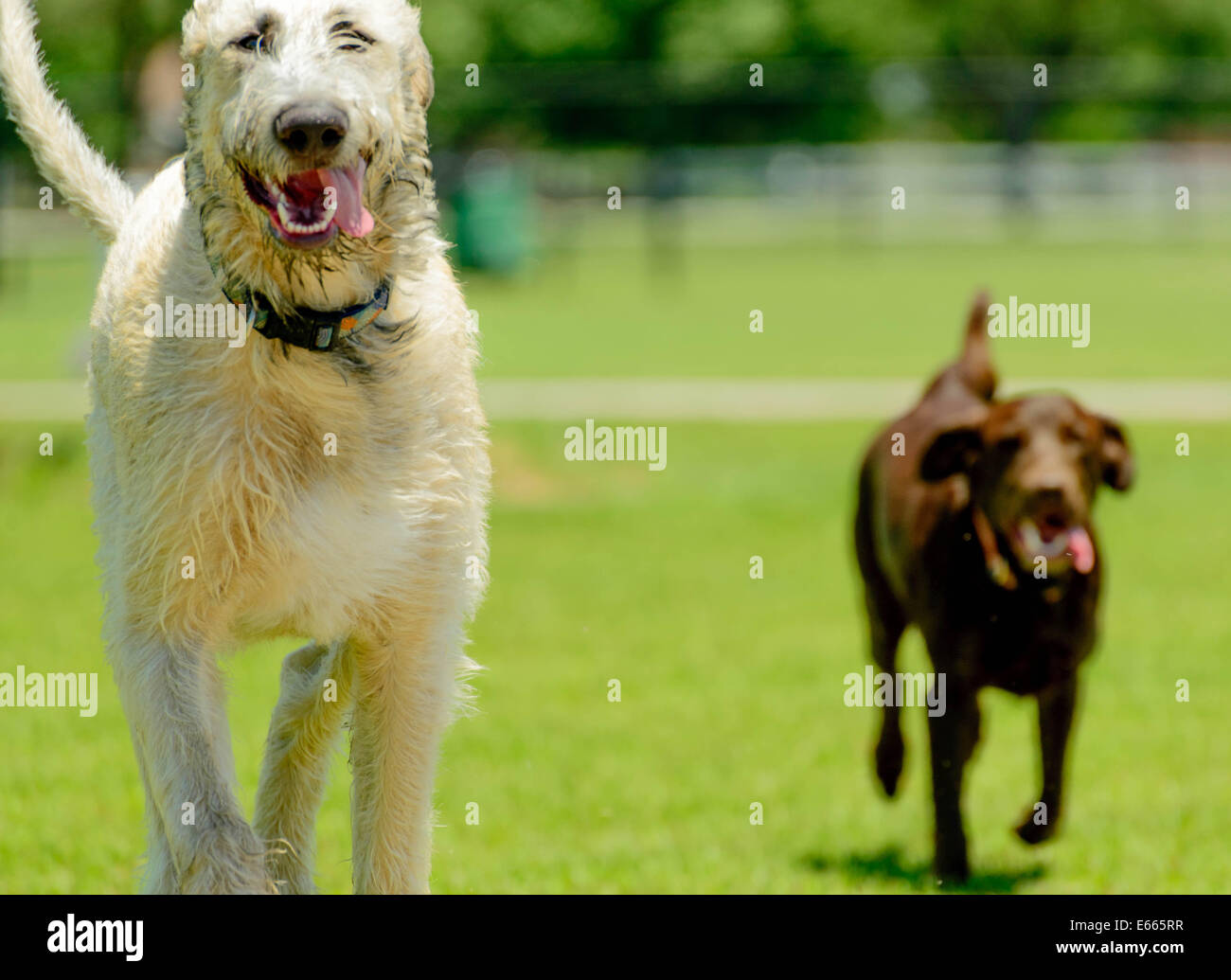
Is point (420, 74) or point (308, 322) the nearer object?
point (308, 322)

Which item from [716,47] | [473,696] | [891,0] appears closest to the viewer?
[473,696]

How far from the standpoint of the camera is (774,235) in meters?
44.3

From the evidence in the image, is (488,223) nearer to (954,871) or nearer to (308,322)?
(954,871)

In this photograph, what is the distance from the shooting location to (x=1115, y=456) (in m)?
5.84

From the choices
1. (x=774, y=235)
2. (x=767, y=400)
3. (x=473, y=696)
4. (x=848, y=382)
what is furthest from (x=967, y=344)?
(x=774, y=235)

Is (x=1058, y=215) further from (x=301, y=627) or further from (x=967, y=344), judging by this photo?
(x=301, y=627)

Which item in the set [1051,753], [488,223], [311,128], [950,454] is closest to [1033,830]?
[1051,753]

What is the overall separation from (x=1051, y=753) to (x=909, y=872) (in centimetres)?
59

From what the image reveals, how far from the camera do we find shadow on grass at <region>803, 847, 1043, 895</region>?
5.57m

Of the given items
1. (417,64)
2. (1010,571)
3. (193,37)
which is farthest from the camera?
(1010,571)

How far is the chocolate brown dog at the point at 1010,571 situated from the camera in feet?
18.4

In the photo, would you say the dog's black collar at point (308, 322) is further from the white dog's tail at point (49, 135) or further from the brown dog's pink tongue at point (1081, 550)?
the brown dog's pink tongue at point (1081, 550)

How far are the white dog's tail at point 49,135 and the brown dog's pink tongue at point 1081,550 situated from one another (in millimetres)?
3017
